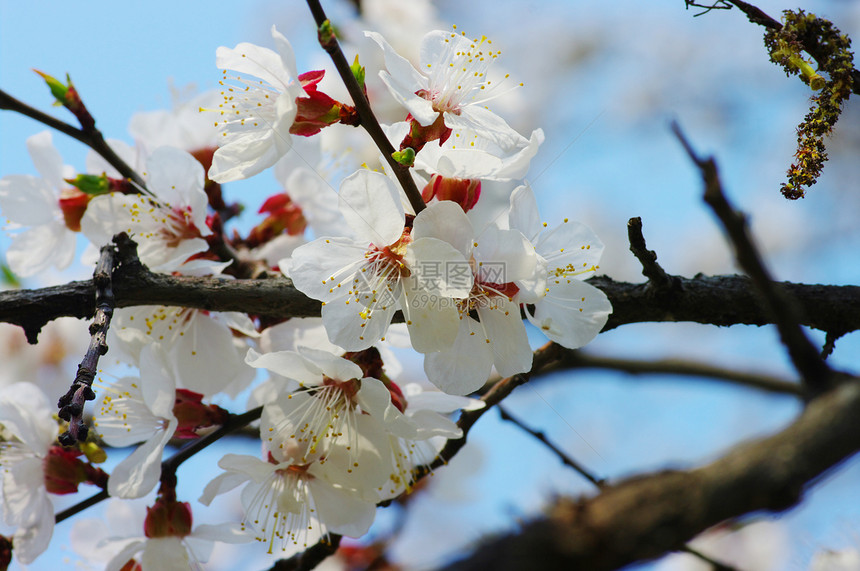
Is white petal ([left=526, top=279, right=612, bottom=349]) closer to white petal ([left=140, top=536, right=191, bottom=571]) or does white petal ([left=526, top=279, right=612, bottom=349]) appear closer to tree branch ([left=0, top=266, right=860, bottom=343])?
tree branch ([left=0, top=266, right=860, bottom=343])

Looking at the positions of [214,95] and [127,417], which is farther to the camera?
[214,95]

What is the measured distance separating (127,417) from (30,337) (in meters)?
0.36

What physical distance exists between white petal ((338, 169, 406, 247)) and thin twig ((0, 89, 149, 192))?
2.64ft

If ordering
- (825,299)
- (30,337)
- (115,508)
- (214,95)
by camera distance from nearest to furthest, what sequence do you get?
(30,337), (825,299), (115,508), (214,95)

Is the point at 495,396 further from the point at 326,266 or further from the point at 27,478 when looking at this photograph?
the point at 27,478

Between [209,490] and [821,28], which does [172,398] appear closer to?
[209,490]

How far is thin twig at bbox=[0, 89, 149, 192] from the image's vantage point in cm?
150

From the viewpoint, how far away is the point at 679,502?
3.55 ft

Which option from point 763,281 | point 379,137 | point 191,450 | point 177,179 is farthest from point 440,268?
point 177,179

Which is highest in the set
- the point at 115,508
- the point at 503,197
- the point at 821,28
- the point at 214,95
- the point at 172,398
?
the point at 503,197

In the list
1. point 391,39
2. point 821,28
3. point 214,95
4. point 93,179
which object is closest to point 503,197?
point 391,39

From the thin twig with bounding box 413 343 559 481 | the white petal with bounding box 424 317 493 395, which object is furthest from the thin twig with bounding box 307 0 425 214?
the thin twig with bounding box 413 343 559 481

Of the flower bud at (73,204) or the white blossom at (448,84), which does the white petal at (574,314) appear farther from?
the flower bud at (73,204)

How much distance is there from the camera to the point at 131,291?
4.32 ft
